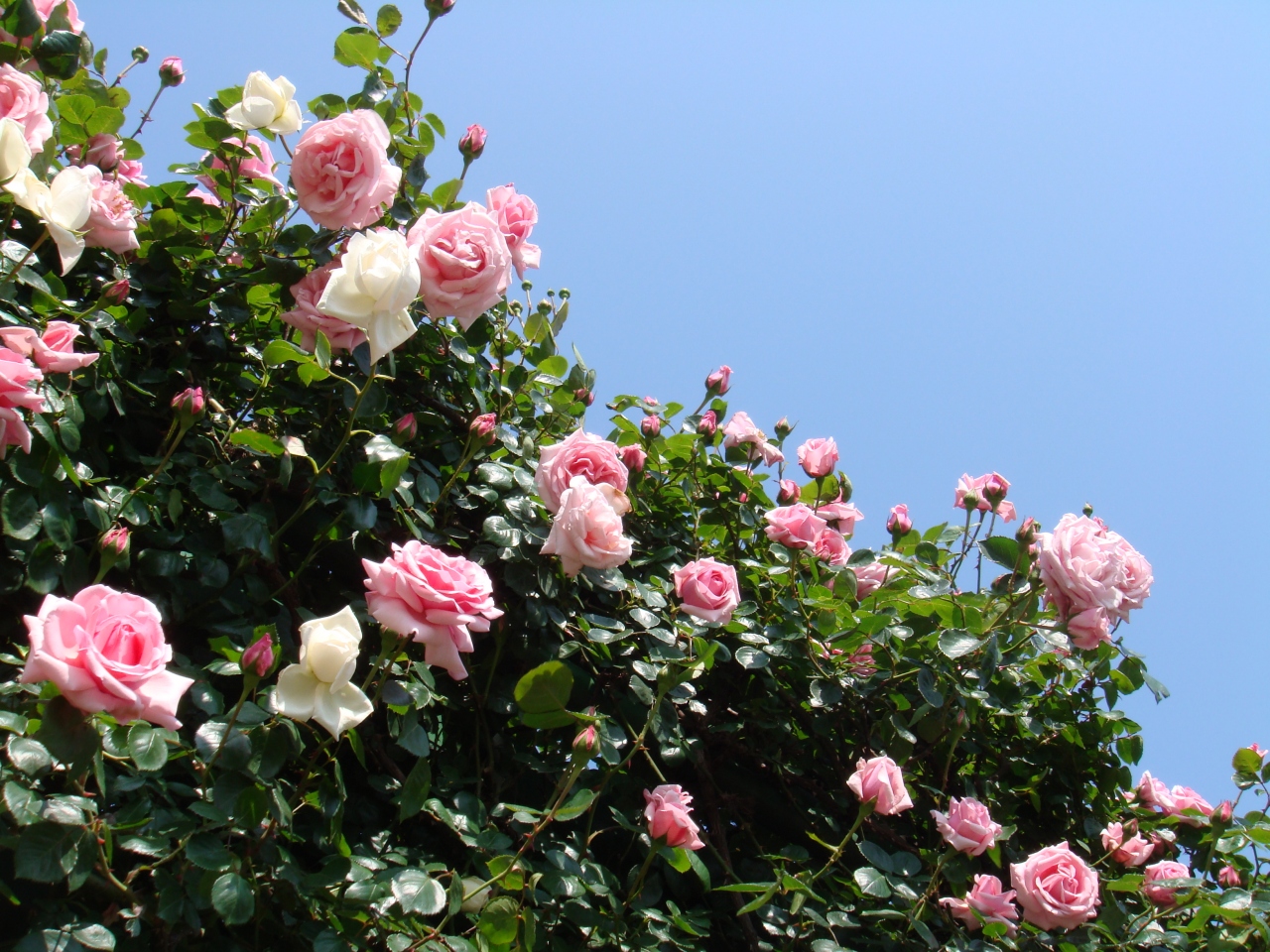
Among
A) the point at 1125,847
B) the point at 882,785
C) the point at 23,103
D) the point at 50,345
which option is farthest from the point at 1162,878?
the point at 23,103

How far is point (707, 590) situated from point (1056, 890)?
774 millimetres

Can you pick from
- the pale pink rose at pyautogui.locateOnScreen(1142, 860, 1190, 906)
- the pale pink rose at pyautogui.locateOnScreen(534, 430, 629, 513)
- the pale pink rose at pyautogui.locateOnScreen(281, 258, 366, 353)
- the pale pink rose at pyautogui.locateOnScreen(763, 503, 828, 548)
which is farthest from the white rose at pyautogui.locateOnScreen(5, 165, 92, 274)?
the pale pink rose at pyautogui.locateOnScreen(1142, 860, 1190, 906)

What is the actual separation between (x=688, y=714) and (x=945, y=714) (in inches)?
18.9

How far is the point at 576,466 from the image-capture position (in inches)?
62.8

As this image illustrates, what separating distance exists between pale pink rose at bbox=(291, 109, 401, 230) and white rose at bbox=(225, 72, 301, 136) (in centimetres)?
12

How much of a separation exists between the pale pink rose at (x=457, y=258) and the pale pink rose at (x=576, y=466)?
10.9 inches

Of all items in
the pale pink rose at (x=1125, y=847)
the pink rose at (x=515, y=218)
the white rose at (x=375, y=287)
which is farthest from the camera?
the pale pink rose at (x=1125, y=847)

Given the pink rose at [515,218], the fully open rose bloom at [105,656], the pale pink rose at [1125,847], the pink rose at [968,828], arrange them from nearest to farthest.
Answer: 1. the fully open rose bloom at [105,656]
2. the pink rose at [968,828]
3. the pink rose at [515,218]
4. the pale pink rose at [1125,847]

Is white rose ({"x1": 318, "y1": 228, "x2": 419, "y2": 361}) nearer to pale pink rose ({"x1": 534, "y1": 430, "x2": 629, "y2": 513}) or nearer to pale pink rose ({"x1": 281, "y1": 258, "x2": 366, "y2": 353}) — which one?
pale pink rose ({"x1": 281, "y1": 258, "x2": 366, "y2": 353})

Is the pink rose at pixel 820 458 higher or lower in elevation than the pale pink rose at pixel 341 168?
higher

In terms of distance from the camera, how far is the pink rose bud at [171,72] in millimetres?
1853

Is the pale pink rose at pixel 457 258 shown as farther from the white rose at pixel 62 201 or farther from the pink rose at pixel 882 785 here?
the pink rose at pixel 882 785

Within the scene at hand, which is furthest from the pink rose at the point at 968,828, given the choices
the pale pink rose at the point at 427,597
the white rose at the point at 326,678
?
the white rose at the point at 326,678

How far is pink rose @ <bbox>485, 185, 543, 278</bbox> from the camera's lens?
1.80m
